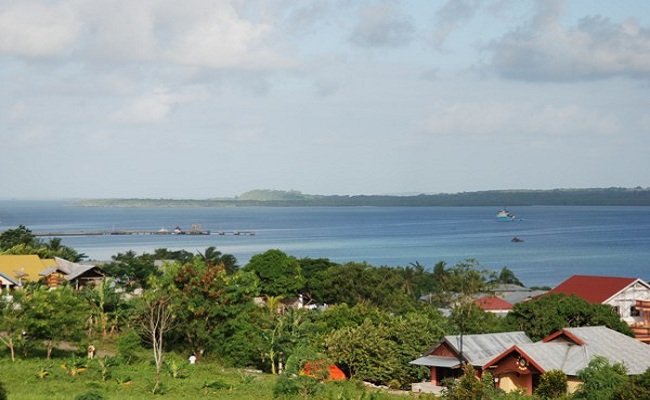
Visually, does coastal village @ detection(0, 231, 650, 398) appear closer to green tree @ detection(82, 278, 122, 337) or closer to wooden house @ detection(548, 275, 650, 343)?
green tree @ detection(82, 278, 122, 337)

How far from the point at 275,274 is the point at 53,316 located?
2503cm

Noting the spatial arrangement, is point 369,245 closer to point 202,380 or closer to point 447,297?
point 447,297

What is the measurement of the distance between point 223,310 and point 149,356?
3882 mm

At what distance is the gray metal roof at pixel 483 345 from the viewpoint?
34281 millimetres

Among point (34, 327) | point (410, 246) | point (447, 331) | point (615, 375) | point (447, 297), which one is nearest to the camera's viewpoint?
point (615, 375)

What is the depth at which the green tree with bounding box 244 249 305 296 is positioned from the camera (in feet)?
195

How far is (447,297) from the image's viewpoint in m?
51.8

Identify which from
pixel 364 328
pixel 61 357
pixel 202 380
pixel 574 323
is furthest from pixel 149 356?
pixel 574 323

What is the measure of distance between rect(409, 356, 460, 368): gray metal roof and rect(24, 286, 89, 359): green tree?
13779 millimetres

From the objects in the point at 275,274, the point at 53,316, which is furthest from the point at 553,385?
the point at 275,274

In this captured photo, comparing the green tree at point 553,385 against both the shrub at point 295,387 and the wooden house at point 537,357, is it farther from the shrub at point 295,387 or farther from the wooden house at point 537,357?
the shrub at point 295,387

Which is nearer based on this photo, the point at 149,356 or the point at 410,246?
the point at 149,356

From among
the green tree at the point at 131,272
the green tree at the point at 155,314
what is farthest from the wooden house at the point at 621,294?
the green tree at the point at 131,272

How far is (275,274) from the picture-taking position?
5972cm
